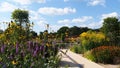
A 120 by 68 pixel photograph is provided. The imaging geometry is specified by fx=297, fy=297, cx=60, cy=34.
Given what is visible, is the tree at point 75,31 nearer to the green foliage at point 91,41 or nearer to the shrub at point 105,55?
the green foliage at point 91,41

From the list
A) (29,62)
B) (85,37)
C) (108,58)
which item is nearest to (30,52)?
(29,62)

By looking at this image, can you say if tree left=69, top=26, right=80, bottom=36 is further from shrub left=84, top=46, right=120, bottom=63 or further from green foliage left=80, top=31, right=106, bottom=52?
shrub left=84, top=46, right=120, bottom=63

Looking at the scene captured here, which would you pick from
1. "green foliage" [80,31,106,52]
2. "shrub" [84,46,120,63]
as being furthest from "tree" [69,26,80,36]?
"shrub" [84,46,120,63]

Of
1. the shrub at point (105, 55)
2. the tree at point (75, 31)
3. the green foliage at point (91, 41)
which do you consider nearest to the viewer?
the shrub at point (105, 55)

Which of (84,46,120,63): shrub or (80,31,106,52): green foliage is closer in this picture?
(84,46,120,63): shrub

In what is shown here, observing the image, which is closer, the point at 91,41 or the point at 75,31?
the point at 91,41

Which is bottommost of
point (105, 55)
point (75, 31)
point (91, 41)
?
point (105, 55)

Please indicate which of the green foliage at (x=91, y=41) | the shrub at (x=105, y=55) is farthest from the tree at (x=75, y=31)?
the shrub at (x=105, y=55)

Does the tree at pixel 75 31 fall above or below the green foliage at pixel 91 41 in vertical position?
above

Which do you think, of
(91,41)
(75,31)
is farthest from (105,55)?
(75,31)

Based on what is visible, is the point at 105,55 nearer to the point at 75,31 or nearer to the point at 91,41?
the point at 91,41

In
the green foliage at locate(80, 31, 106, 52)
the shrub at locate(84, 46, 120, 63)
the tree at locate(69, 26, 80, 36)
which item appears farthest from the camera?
the tree at locate(69, 26, 80, 36)

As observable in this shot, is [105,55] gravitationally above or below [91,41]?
below

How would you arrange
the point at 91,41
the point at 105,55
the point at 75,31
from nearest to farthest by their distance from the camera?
the point at 105,55
the point at 91,41
the point at 75,31
